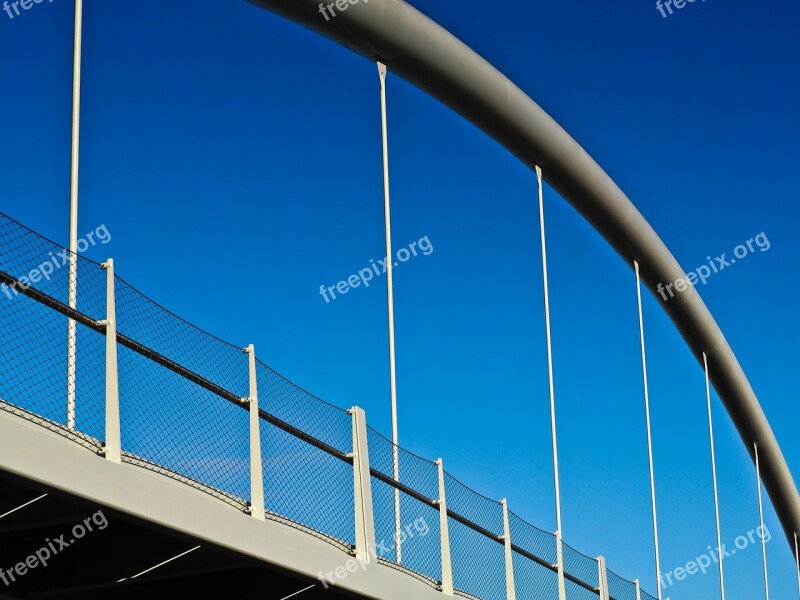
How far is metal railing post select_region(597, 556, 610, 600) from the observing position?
52.0ft

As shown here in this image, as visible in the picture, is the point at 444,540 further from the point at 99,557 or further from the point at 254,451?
the point at 99,557

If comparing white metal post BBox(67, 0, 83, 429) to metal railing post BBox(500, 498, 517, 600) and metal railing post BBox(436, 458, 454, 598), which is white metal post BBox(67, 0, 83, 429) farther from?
metal railing post BBox(500, 498, 517, 600)

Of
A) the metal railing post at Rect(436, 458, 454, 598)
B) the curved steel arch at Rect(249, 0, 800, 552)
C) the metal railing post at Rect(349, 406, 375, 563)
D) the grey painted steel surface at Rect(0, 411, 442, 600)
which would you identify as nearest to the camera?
the grey painted steel surface at Rect(0, 411, 442, 600)

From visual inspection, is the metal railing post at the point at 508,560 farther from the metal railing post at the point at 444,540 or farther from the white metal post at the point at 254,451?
the white metal post at the point at 254,451

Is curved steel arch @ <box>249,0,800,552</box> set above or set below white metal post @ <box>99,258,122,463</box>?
above

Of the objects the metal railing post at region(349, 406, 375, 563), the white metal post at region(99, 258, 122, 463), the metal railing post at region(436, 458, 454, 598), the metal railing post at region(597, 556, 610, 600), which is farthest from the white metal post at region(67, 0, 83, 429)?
the metal railing post at region(597, 556, 610, 600)

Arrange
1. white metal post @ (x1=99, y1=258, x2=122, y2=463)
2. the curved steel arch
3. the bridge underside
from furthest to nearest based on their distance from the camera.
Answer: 1. the curved steel arch
2. the bridge underside
3. white metal post @ (x1=99, y1=258, x2=122, y2=463)

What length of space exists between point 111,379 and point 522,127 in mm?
14044

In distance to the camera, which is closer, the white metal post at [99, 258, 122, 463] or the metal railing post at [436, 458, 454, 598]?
the white metal post at [99, 258, 122, 463]

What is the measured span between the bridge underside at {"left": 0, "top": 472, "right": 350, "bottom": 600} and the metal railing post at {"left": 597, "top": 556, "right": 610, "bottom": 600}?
6968 millimetres

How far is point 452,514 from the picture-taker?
1167 cm

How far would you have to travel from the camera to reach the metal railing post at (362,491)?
32.4 feet

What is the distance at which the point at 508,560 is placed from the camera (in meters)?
12.7

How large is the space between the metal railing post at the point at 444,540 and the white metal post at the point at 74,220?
13.2 feet
